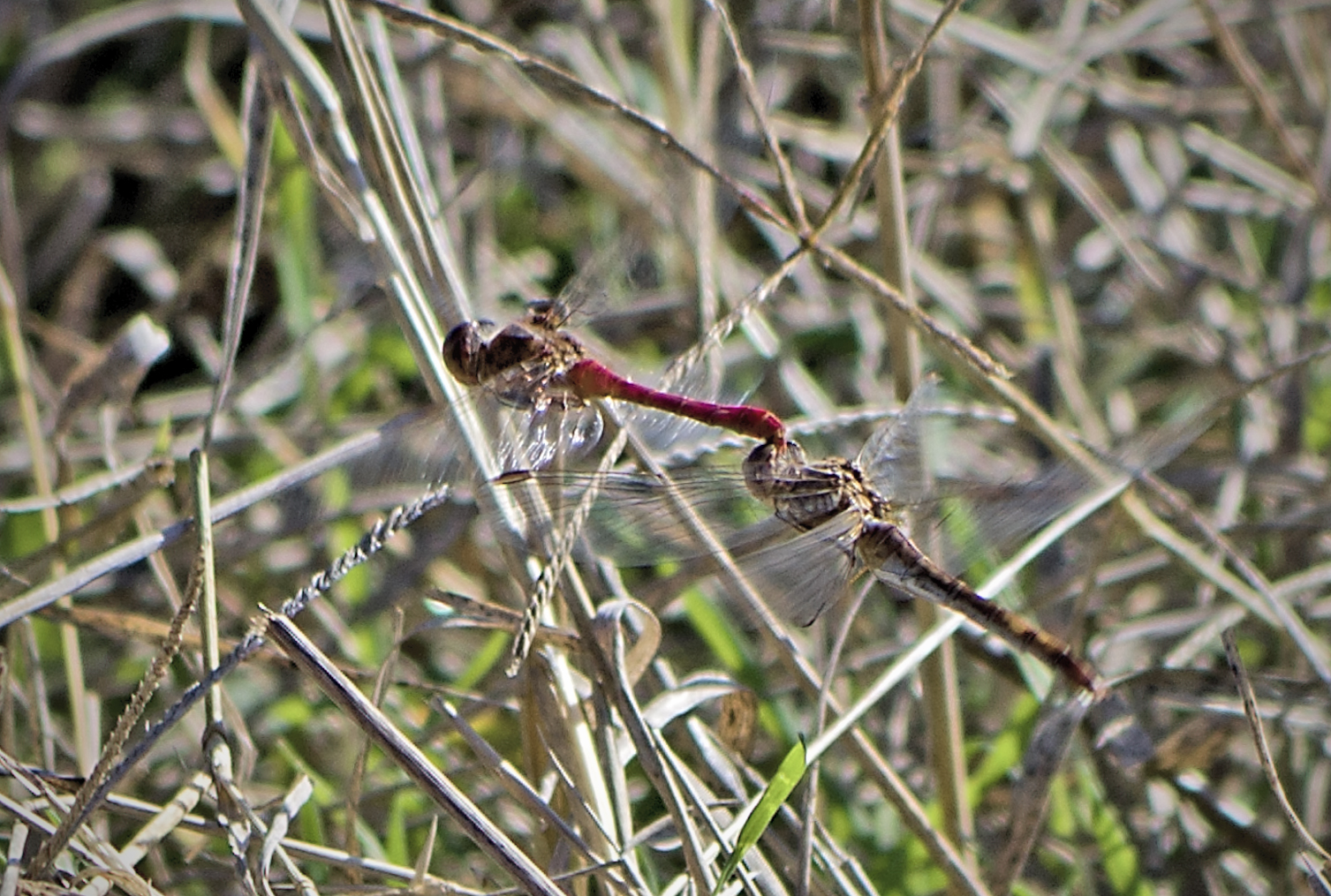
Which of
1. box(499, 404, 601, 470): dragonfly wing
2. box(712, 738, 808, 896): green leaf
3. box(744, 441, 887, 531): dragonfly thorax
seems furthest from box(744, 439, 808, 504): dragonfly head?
box(712, 738, 808, 896): green leaf

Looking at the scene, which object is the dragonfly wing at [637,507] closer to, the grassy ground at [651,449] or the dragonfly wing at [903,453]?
the grassy ground at [651,449]

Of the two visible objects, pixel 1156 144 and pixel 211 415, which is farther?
pixel 1156 144

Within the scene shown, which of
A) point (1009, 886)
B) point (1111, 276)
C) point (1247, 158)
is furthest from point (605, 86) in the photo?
point (1009, 886)

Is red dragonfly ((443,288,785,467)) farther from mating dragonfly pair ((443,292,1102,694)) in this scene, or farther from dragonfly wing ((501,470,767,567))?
dragonfly wing ((501,470,767,567))

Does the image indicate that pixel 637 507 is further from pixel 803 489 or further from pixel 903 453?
pixel 903 453

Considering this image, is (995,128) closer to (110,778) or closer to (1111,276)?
(1111,276)

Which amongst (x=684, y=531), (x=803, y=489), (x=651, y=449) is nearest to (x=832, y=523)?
(x=803, y=489)
